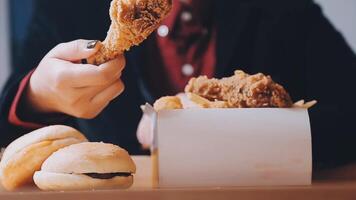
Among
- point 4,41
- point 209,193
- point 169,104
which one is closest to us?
point 209,193

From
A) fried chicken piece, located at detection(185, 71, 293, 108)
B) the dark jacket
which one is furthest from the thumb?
the dark jacket

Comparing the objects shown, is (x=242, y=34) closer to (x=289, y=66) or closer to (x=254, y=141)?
(x=289, y=66)

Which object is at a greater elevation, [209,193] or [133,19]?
[133,19]

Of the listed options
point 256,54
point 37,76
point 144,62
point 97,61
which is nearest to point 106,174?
point 97,61

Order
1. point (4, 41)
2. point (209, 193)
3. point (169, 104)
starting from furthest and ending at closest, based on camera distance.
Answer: point (4, 41), point (169, 104), point (209, 193)

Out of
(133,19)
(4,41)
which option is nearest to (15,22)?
(4,41)

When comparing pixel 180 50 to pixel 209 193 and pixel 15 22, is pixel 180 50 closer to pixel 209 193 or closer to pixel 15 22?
pixel 15 22

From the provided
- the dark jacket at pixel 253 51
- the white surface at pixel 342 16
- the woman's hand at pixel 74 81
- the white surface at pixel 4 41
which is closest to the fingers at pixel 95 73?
the woman's hand at pixel 74 81
